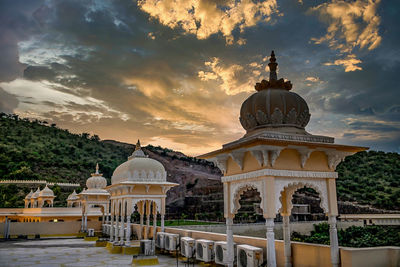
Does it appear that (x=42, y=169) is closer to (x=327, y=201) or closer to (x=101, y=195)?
(x=101, y=195)

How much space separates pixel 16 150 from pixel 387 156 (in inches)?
2669

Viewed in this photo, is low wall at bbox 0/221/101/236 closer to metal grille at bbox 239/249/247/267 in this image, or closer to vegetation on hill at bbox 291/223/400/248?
vegetation on hill at bbox 291/223/400/248

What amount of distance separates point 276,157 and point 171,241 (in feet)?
28.6

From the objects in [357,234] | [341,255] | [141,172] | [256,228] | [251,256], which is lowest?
[357,234]

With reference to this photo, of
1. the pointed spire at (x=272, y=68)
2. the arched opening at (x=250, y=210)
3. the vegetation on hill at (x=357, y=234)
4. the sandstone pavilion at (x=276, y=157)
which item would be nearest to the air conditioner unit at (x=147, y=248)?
the sandstone pavilion at (x=276, y=157)

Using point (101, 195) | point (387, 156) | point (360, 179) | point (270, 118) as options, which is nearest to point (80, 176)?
point (101, 195)

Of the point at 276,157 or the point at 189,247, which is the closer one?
the point at 276,157

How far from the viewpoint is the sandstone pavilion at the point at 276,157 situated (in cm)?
779

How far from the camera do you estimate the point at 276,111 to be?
340 inches

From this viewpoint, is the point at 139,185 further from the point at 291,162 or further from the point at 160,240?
the point at 291,162

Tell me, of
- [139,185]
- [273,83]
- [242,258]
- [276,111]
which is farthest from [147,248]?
[273,83]

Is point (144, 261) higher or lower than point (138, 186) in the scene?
lower

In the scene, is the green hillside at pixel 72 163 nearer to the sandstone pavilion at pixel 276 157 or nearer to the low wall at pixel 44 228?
the low wall at pixel 44 228

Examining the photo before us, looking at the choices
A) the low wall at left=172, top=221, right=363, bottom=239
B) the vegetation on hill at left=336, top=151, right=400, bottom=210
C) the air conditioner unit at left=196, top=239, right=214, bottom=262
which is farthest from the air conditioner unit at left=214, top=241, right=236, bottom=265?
the vegetation on hill at left=336, top=151, right=400, bottom=210
